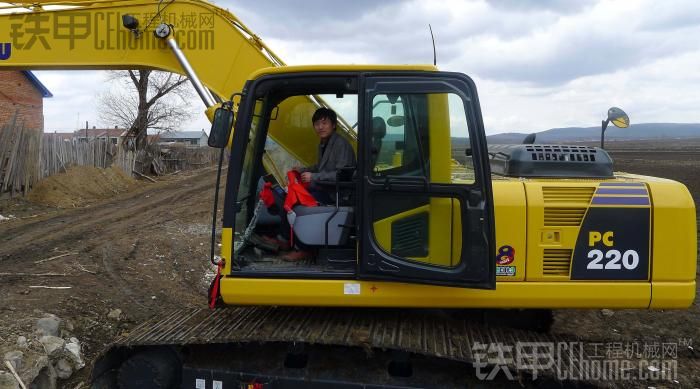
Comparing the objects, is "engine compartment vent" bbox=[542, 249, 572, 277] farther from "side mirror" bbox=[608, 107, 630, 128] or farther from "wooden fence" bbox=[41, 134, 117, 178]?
"wooden fence" bbox=[41, 134, 117, 178]

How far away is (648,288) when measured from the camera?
3.38 metres

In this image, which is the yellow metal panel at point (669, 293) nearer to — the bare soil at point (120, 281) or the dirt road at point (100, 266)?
the bare soil at point (120, 281)

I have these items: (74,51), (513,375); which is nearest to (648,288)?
(513,375)

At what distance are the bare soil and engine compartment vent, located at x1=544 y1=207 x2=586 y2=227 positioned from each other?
1707 mm

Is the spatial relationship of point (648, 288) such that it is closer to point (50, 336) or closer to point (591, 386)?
point (591, 386)

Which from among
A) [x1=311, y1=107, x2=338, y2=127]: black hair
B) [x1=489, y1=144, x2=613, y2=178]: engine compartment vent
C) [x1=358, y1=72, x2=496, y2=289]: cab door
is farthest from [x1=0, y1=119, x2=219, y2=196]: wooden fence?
[x1=489, y1=144, x2=613, y2=178]: engine compartment vent

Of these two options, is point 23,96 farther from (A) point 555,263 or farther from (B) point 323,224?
(A) point 555,263

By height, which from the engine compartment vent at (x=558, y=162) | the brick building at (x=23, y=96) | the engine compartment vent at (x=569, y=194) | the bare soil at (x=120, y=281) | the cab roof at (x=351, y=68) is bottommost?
the bare soil at (x=120, y=281)

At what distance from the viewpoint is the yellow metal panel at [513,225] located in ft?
10.9

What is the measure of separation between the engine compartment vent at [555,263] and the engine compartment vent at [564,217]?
17 cm

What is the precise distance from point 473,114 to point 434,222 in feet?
2.27

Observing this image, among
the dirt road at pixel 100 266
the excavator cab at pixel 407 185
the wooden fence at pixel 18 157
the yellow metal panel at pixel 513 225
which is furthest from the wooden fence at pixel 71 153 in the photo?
the yellow metal panel at pixel 513 225

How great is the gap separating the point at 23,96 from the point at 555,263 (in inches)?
1064

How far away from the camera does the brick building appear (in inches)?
907
